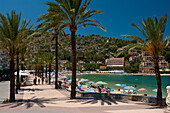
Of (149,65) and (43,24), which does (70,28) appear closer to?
(43,24)

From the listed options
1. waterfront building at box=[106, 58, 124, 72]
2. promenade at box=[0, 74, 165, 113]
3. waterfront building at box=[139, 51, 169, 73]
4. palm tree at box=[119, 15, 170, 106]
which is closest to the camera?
promenade at box=[0, 74, 165, 113]

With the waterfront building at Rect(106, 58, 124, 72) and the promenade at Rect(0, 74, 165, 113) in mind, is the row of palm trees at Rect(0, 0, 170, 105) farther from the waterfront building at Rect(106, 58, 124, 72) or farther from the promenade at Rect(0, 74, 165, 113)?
the waterfront building at Rect(106, 58, 124, 72)

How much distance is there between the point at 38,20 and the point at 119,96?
329 inches

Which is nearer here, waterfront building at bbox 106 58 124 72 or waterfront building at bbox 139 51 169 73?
waterfront building at bbox 139 51 169 73

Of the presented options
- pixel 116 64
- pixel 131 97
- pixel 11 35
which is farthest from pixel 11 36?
pixel 116 64

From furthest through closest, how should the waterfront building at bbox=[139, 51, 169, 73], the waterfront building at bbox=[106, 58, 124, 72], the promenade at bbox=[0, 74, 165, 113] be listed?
the waterfront building at bbox=[106, 58, 124, 72], the waterfront building at bbox=[139, 51, 169, 73], the promenade at bbox=[0, 74, 165, 113]

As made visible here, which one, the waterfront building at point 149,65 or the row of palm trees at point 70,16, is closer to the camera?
the row of palm trees at point 70,16

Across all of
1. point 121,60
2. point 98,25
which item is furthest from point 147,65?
point 98,25

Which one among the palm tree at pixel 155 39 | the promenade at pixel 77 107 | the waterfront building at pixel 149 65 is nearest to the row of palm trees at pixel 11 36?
the promenade at pixel 77 107

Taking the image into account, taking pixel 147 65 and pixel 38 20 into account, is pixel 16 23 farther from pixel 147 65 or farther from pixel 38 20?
pixel 147 65

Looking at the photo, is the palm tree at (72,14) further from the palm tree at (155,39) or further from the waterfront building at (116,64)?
the waterfront building at (116,64)

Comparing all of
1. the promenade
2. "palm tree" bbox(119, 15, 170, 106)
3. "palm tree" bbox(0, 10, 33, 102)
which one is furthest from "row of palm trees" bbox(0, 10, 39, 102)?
"palm tree" bbox(119, 15, 170, 106)

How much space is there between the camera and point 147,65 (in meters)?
146

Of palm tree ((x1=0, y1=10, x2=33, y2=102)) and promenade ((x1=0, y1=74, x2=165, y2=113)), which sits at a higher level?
palm tree ((x1=0, y1=10, x2=33, y2=102))
